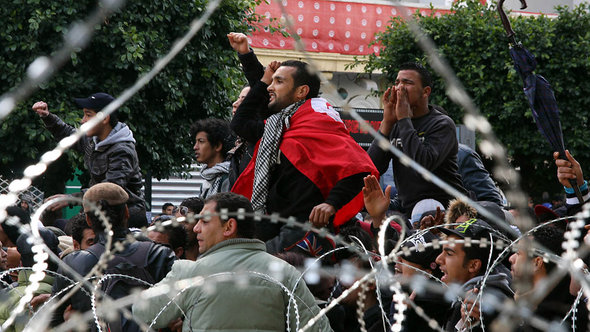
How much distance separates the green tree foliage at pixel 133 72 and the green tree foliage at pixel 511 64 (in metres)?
5.73

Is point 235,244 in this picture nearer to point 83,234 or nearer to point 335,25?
point 83,234

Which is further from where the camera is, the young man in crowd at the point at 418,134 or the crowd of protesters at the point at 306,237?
the young man in crowd at the point at 418,134

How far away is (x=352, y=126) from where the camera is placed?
13.9 m

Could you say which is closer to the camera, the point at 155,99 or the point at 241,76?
the point at 155,99

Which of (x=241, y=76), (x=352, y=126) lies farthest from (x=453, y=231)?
(x=352, y=126)

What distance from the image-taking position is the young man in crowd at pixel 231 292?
11.1 ft

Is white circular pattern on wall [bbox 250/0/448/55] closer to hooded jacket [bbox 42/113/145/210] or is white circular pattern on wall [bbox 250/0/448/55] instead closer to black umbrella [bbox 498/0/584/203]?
hooded jacket [bbox 42/113/145/210]

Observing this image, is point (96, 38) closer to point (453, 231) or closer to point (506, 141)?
point (453, 231)

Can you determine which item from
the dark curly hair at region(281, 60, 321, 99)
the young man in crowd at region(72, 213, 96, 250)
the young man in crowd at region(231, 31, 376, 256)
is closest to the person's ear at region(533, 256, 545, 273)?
the young man in crowd at region(231, 31, 376, 256)

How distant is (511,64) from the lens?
15.5 metres

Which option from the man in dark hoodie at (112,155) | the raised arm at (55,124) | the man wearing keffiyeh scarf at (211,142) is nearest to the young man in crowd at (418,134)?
the man wearing keffiyeh scarf at (211,142)

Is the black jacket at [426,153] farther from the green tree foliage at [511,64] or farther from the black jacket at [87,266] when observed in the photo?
the green tree foliage at [511,64]

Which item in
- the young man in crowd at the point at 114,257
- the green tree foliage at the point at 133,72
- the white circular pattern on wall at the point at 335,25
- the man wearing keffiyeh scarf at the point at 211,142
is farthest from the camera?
the white circular pattern on wall at the point at 335,25

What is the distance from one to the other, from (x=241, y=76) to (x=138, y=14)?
6.48 feet
